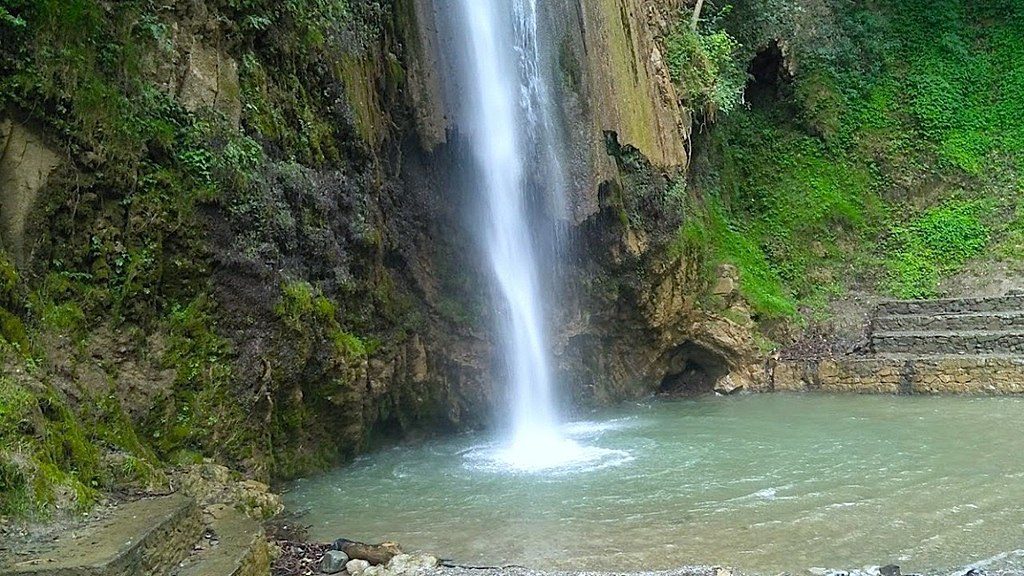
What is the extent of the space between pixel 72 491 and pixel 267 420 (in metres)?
3.26

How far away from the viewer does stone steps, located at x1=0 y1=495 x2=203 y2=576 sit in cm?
397

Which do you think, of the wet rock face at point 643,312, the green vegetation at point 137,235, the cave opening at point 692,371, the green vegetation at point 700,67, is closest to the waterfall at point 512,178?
the wet rock face at point 643,312

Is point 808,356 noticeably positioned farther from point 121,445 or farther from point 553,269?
point 121,445

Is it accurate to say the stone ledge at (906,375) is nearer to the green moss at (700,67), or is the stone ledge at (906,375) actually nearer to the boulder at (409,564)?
the green moss at (700,67)

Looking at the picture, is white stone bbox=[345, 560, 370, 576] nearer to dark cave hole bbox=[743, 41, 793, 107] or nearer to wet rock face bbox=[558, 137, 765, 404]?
wet rock face bbox=[558, 137, 765, 404]

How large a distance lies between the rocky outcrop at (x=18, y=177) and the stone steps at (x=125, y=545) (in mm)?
2564

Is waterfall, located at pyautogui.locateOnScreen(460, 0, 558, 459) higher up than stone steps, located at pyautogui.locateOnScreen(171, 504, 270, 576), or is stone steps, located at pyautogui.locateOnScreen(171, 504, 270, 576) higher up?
waterfall, located at pyautogui.locateOnScreen(460, 0, 558, 459)

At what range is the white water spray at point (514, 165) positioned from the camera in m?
A: 12.2

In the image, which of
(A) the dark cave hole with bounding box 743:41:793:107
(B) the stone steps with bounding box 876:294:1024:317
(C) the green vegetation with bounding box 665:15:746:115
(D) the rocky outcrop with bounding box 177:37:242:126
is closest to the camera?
(D) the rocky outcrop with bounding box 177:37:242:126

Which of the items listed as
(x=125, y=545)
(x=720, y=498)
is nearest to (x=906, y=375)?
(x=720, y=498)

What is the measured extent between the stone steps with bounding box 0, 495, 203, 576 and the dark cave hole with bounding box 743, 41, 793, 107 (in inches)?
725

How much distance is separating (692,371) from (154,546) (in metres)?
13.2

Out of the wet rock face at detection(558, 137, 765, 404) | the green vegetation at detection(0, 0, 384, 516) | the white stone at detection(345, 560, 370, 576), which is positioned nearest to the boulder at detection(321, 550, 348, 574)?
the white stone at detection(345, 560, 370, 576)

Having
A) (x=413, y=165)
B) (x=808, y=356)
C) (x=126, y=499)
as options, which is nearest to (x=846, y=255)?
(x=808, y=356)
